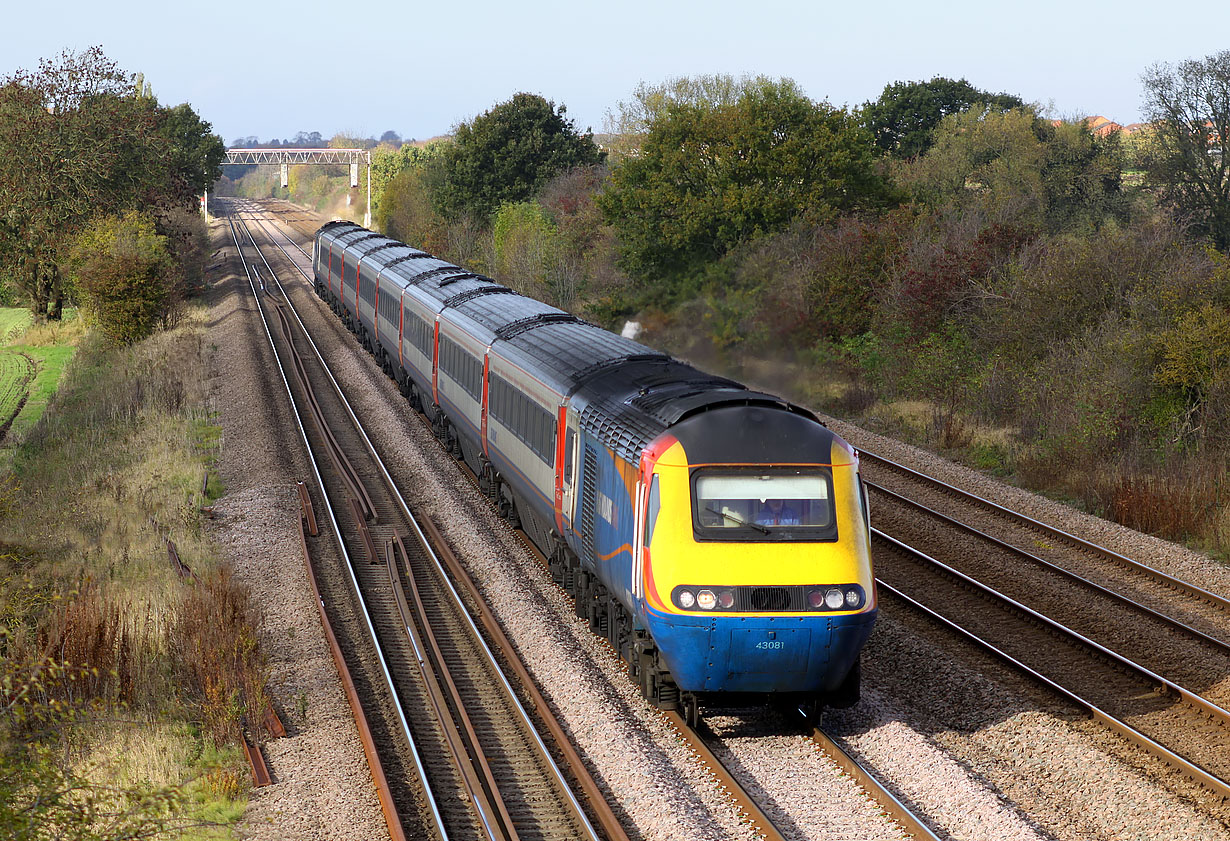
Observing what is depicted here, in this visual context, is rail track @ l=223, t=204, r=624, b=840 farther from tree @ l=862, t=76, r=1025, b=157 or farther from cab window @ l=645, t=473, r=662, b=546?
tree @ l=862, t=76, r=1025, b=157

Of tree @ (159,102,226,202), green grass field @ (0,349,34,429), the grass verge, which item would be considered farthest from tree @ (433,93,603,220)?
the grass verge

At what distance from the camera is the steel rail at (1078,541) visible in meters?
15.2

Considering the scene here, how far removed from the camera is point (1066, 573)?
1584 cm

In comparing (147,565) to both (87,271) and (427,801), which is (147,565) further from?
(87,271)

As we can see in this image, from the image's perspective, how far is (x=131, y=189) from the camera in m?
44.9

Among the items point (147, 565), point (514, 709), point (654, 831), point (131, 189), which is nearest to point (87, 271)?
point (131, 189)

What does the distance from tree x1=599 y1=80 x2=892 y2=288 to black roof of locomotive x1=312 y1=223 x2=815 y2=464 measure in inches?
526

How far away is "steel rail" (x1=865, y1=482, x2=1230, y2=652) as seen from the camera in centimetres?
1371

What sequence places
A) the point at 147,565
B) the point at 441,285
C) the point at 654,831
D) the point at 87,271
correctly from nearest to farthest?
the point at 654,831 < the point at 147,565 < the point at 441,285 < the point at 87,271

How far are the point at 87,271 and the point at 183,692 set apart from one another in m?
31.5

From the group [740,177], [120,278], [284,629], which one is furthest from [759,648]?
[120,278]

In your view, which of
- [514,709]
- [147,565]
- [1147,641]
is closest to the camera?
[514,709]

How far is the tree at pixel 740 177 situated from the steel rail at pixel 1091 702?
19510 millimetres

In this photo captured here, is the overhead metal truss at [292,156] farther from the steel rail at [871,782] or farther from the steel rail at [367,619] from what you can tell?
the steel rail at [871,782]
